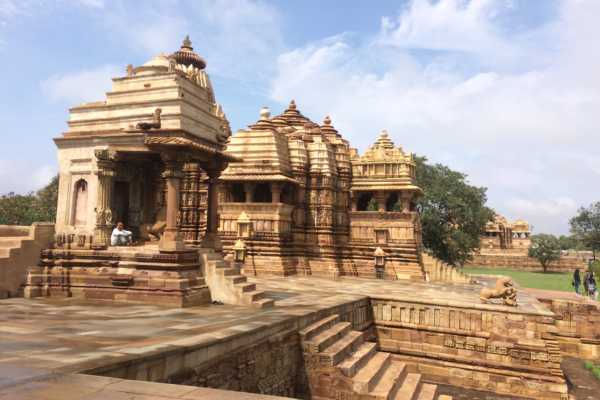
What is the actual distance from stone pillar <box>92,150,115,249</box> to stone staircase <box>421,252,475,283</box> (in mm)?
16867

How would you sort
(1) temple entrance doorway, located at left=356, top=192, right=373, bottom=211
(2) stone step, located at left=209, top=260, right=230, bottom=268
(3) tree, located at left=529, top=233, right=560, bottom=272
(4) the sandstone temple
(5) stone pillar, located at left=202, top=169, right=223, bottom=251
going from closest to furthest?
1. (4) the sandstone temple
2. (2) stone step, located at left=209, top=260, right=230, bottom=268
3. (5) stone pillar, located at left=202, top=169, right=223, bottom=251
4. (1) temple entrance doorway, located at left=356, top=192, right=373, bottom=211
5. (3) tree, located at left=529, top=233, right=560, bottom=272

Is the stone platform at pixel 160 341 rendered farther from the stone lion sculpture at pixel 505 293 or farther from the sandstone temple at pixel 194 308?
the stone lion sculpture at pixel 505 293

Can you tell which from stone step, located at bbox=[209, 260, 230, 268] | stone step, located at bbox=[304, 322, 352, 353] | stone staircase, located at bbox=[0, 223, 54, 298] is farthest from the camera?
stone step, located at bbox=[209, 260, 230, 268]

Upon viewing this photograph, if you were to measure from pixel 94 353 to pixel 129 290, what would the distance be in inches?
221

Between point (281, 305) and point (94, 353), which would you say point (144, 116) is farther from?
point (94, 353)

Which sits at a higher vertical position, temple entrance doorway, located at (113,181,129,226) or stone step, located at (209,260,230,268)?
temple entrance doorway, located at (113,181,129,226)

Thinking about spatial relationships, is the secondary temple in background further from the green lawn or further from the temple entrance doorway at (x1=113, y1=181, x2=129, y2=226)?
the temple entrance doorway at (x1=113, y1=181, x2=129, y2=226)

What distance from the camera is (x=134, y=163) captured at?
12898 millimetres

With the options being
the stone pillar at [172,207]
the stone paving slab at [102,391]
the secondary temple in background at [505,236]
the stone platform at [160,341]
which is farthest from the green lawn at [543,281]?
the stone paving slab at [102,391]

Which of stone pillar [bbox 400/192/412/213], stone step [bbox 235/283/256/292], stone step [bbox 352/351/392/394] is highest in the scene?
stone pillar [bbox 400/192/412/213]

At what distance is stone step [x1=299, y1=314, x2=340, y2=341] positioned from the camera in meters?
8.76

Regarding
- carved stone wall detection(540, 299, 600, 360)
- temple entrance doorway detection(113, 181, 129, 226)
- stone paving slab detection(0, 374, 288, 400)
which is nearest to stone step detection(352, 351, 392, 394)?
stone paving slab detection(0, 374, 288, 400)

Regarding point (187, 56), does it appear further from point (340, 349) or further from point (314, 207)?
point (340, 349)

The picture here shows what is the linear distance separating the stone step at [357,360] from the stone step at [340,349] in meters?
0.11
